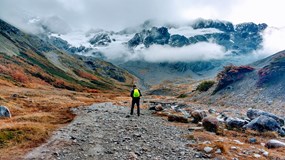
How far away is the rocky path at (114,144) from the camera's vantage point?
1838 cm

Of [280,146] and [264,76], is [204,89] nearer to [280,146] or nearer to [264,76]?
[264,76]

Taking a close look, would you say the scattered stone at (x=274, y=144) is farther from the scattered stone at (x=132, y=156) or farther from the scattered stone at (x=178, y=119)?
the scattered stone at (x=178, y=119)

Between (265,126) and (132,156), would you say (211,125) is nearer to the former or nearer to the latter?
(265,126)

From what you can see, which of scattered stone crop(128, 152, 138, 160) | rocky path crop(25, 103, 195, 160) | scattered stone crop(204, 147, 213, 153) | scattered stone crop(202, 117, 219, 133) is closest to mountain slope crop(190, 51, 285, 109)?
scattered stone crop(202, 117, 219, 133)

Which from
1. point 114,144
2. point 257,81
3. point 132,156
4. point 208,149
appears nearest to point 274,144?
point 208,149

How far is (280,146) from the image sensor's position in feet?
67.5

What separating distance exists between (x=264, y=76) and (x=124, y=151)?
48.8 meters

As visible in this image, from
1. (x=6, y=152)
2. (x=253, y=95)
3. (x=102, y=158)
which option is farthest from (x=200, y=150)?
(x=253, y=95)

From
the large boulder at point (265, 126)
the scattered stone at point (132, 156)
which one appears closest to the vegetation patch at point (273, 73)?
the large boulder at point (265, 126)

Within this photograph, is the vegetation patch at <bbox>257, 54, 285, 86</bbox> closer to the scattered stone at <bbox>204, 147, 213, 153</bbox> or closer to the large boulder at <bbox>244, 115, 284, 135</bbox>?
the large boulder at <bbox>244, 115, 284, 135</bbox>

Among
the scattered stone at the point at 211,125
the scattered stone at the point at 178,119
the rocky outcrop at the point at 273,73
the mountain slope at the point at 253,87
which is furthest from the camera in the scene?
the rocky outcrop at the point at 273,73

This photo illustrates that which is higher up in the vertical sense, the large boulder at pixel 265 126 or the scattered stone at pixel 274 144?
the large boulder at pixel 265 126

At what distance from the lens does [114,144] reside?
2091cm

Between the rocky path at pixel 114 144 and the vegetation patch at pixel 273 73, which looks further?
the vegetation patch at pixel 273 73
